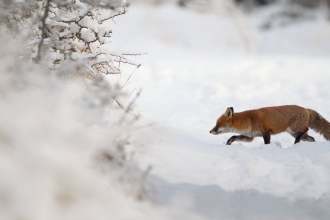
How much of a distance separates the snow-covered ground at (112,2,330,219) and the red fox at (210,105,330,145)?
0.73ft

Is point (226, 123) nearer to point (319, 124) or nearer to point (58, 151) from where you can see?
point (319, 124)

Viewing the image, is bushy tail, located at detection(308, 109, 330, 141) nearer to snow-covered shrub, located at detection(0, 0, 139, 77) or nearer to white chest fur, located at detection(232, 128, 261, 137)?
white chest fur, located at detection(232, 128, 261, 137)

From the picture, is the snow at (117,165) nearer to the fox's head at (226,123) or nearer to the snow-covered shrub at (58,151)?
the snow-covered shrub at (58,151)

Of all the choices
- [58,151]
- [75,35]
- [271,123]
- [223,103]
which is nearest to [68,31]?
[75,35]

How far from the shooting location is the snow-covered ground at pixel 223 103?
4461mm

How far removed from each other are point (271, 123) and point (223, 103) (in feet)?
15.1

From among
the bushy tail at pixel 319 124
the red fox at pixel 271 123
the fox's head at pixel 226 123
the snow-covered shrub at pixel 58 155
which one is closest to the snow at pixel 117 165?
the snow-covered shrub at pixel 58 155

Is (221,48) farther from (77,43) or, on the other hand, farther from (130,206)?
(130,206)

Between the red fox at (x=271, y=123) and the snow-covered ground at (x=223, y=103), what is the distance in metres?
0.22

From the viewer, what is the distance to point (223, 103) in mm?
11375

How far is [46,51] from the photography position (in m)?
5.55

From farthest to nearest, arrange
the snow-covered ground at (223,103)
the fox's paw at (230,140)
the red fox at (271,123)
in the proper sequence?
the red fox at (271,123) → the fox's paw at (230,140) → the snow-covered ground at (223,103)

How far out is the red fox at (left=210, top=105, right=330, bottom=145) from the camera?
6820 mm

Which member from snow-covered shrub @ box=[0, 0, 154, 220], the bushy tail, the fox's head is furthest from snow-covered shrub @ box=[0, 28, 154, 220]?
the bushy tail
